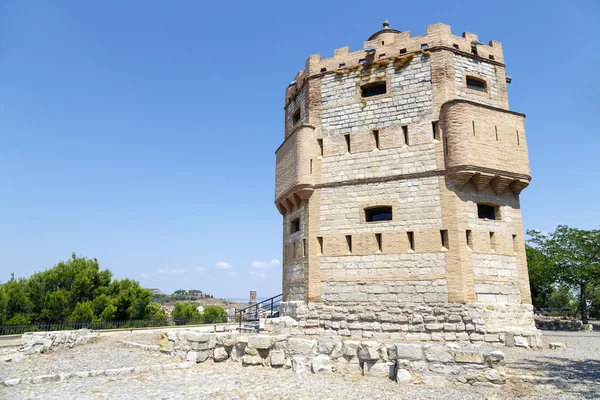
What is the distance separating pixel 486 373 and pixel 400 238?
6734 millimetres

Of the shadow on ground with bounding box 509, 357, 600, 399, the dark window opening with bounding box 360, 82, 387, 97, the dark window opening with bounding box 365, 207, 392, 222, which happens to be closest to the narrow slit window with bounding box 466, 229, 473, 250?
the dark window opening with bounding box 365, 207, 392, 222

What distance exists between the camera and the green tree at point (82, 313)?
21281 millimetres

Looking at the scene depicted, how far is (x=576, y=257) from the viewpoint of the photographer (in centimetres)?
2512

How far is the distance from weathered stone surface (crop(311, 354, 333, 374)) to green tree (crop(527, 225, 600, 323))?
72.9 ft

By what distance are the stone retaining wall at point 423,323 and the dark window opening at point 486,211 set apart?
3179 millimetres

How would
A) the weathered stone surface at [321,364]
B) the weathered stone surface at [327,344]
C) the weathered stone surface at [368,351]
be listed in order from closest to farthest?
1. the weathered stone surface at [368,351]
2. the weathered stone surface at [321,364]
3. the weathered stone surface at [327,344]

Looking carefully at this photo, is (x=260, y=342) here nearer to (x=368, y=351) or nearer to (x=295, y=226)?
(x=368, y=351)

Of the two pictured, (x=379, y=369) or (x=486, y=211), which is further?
(x=486, y=211)

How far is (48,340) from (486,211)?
51.0 feet

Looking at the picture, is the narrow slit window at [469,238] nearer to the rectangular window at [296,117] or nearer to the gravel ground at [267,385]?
the gravel ground at [267,385]

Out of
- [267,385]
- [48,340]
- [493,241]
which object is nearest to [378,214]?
[493,241]

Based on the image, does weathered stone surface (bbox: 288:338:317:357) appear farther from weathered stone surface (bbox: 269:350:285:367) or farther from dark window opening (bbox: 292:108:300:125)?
dark window opening (bbox: 292:108:300:125)

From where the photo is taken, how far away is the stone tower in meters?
13.1

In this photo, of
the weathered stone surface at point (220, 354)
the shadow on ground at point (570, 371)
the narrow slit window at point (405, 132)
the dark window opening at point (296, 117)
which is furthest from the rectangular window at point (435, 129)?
the weathered stone surface at point (220, 354)
